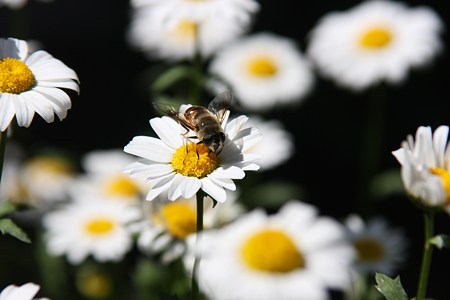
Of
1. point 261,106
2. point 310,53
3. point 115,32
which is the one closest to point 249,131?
point 261,106

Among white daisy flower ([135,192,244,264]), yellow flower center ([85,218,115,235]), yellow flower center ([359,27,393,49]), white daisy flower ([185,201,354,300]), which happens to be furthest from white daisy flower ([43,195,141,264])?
yellow flower center ([359,27,393,49])

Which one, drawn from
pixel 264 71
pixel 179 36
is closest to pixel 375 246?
pixel 264 71

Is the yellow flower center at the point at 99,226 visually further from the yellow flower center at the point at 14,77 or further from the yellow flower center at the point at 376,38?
the yellow flower center at the point at 376,38

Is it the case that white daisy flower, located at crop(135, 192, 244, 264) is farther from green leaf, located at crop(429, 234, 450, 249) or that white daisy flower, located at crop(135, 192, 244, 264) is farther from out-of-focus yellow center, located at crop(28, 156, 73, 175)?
out-of-focus yellow center, located at crop(28, 156, 73, 175)

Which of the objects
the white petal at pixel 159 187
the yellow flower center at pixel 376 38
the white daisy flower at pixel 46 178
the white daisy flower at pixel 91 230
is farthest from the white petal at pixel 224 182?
the yellow flower center at pixel 376 38

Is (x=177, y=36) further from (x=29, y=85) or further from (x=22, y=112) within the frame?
(x=22, y=112)
